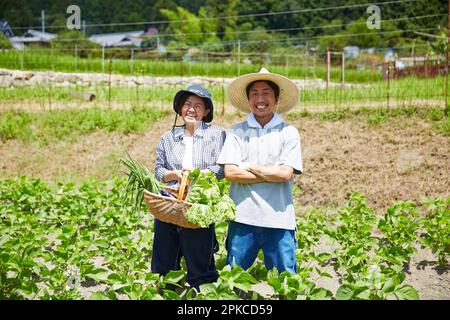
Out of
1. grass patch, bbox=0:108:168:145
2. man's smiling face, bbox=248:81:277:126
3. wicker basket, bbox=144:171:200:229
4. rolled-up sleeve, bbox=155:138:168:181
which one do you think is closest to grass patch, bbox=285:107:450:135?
grass patch, bbox=0:108:168:145

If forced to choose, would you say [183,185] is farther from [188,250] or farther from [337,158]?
[337,158]

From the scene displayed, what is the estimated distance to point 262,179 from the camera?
2910mm

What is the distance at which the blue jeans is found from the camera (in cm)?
300

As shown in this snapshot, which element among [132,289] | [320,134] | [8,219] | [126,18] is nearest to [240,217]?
[132,289]

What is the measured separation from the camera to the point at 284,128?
3.02 metres

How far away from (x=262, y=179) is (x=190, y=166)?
46 cm

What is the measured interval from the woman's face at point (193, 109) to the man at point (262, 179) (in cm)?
24

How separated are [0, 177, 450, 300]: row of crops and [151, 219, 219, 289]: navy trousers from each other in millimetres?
114

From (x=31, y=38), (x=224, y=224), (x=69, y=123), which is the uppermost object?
(x=31, y=38)

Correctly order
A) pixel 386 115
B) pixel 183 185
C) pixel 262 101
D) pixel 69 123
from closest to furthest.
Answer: pixel 183 185 → pixel 262 101 → pixel 386 115 → pixel 69 123

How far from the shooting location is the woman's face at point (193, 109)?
10.3 ft

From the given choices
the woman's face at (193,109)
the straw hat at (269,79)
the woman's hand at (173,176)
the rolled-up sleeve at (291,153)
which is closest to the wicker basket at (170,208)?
the woman's hand at (173,176)

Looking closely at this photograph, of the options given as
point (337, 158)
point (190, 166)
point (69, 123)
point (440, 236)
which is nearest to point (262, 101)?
Result: point (190, 166)

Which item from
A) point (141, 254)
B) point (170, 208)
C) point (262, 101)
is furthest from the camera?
point (141, 254)
